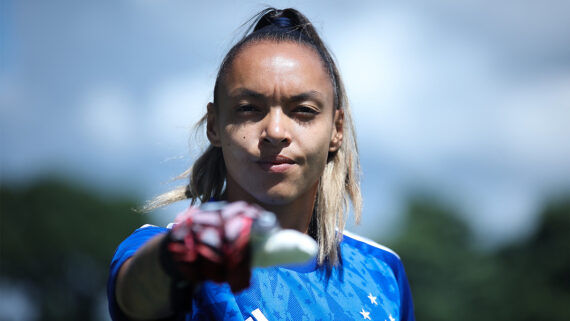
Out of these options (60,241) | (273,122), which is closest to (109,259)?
(60,241)

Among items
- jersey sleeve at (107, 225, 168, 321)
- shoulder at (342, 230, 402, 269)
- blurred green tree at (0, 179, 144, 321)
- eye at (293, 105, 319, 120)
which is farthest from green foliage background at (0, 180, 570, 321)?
jersey sleeve at (107, 225, 168, 321)

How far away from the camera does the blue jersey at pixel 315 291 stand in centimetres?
331

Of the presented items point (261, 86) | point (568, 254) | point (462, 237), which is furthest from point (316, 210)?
point (462, 237)

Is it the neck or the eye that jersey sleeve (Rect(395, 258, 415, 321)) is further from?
the eye

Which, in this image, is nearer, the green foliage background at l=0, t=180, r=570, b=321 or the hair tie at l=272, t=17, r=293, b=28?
the hair tie at l=272, t=17, r=293, b=28

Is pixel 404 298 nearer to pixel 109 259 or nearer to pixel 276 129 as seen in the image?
pixel 276 129

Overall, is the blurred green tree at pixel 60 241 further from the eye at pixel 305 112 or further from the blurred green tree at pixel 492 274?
the eye at pixel 305 112

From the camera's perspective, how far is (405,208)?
56438 mm

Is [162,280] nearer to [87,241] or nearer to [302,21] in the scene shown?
[302,21]

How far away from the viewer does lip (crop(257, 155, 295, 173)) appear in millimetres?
3520

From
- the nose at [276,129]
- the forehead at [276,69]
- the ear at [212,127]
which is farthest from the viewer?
the ear at [212,127]

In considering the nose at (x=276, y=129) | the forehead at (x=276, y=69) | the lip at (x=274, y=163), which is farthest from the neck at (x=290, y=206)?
the forehead at (x=276, y=69)

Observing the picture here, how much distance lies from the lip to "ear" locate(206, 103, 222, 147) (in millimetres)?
509

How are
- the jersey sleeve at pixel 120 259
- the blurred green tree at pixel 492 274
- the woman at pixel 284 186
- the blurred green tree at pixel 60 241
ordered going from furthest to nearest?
the blurred green tree at pixel 60 241 → the blurred green tree at pixel 492 274 → the woman at pixel 284 186 → the jersey sleeve at pixel 120 259
